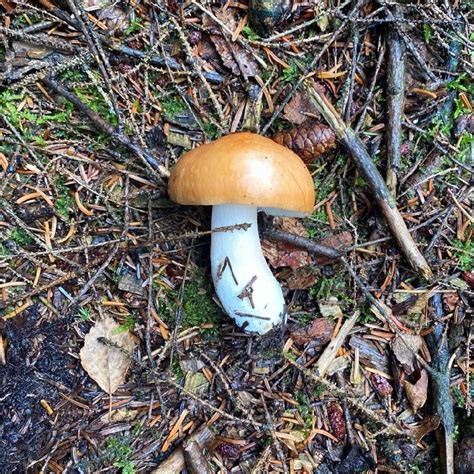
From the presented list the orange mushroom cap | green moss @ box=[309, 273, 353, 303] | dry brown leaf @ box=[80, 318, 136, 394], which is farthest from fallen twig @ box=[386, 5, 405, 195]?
dry brown leaf @ box=[80, 318, 136, 394]

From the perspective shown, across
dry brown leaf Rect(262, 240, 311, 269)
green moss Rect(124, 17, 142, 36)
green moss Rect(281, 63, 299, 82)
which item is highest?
green moss Rect(124, 17, 142, 36)

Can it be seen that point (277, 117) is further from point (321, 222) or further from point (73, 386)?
point (73, 386)

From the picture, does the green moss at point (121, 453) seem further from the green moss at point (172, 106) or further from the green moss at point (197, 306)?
the green moss at point (172, 106)

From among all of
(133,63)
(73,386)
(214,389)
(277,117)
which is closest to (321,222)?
(277,117)

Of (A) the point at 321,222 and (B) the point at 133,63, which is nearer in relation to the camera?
(B) the point at 133,63

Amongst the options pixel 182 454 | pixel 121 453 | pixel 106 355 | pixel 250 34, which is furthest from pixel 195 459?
pixel 250 34

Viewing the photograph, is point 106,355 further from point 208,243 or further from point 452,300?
point 452,300

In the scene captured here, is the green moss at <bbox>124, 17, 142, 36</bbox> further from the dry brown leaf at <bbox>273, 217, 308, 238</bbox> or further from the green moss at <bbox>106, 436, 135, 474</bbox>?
the green moss at <bbox>106, 436, 135, 474</bbox>
